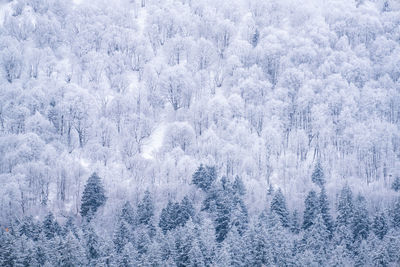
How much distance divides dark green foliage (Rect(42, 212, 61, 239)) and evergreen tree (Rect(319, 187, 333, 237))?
29.1 m

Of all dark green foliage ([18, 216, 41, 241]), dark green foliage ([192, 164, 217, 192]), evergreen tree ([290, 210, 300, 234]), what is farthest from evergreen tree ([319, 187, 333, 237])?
dark green foliage ([18, 216, 41, 241])

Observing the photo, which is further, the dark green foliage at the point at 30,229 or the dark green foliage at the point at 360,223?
the dark green foliage at the point at 360,223

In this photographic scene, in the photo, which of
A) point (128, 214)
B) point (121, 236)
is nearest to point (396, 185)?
point (128, 214)

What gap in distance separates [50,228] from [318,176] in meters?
34.6

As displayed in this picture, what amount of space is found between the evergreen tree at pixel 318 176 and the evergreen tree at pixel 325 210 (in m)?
6.57

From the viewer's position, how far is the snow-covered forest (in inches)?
2143

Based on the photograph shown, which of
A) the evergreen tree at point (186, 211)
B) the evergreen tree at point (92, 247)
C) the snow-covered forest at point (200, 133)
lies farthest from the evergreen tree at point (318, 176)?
the evergreen tree at point (92, 247)

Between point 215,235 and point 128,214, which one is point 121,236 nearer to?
point 128,214

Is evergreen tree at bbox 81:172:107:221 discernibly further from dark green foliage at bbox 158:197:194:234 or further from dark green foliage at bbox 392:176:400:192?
dark green foliage at bbox 392:176:400:192

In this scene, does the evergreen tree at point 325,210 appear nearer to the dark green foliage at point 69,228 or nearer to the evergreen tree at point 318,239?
the evergreen tree at point 318,239

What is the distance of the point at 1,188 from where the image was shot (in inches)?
2618

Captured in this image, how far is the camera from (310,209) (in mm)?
62094

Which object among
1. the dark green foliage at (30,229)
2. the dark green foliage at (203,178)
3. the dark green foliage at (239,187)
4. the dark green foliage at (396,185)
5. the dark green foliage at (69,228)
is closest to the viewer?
the dark green foliage at (30,229)

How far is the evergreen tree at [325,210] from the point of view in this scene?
60.7 m
